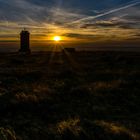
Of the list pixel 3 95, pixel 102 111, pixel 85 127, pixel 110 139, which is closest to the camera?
pixel 110 139

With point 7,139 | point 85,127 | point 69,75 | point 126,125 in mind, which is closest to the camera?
point 7,139

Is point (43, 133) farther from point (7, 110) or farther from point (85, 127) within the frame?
point (7, 110)

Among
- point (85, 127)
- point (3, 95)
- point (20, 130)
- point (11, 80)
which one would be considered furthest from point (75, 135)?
point (11, 80)

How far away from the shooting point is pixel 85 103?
1428 cm

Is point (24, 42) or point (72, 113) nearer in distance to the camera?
point (72, 113)

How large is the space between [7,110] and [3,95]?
3280 millimetres

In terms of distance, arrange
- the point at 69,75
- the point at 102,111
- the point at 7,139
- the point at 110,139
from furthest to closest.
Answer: the point at 69,75
the point at 102,111
the point at 110,139
the point at 7,139

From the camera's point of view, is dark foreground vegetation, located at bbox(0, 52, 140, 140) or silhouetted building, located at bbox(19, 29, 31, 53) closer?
dark foreground vegetation, located at bbox(0, 52, 140, 140)

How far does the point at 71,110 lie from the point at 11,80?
446 inches

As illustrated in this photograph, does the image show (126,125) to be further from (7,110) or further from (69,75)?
(69,75)

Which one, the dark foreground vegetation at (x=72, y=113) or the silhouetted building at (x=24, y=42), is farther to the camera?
the silhouetted building at (x=24, y=42)

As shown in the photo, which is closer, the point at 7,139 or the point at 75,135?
the point at 7,139

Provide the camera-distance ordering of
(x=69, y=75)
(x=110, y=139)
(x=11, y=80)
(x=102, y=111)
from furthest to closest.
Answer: (x=69, y=75) < (x=11, y=80) < (x=102, y=111) < (x=110, y=139)

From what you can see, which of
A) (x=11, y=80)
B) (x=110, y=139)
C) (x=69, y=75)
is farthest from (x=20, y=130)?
(x=69, y=75)
